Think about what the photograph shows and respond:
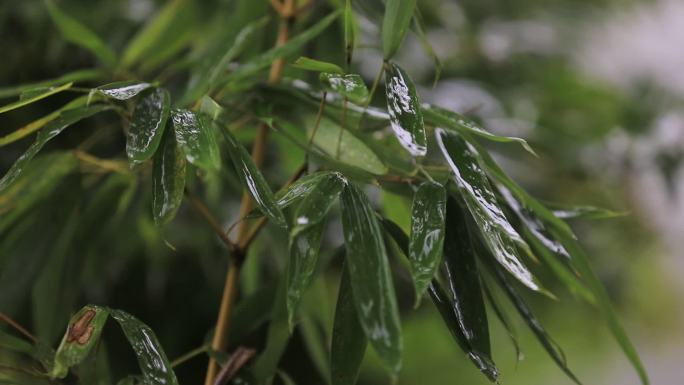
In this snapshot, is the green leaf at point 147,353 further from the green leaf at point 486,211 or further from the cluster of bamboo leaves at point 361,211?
the green leaf at point 486,211

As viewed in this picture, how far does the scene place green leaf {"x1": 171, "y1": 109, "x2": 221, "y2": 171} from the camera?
0.32 metres

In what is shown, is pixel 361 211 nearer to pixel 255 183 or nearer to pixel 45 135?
pixel 255 183

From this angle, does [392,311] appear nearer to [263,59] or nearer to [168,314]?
[263,59]

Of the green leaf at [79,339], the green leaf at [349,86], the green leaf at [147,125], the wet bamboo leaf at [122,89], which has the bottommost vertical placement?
the green leaf at [79,339]

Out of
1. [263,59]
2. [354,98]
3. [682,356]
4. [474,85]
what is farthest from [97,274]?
[682,356]

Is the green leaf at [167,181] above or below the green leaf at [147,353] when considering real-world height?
above

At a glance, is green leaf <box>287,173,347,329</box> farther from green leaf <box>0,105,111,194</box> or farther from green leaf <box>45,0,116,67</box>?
green leaf <box>45,0,116,67</box>

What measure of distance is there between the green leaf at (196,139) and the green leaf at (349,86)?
0.06m

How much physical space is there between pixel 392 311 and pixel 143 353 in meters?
0.13

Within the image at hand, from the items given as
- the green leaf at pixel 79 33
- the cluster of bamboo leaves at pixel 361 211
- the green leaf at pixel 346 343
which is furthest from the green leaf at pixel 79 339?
the green leaf at pixel 79 33

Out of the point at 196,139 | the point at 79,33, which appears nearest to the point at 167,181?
the point at 196,139

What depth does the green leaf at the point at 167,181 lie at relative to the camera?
34cm

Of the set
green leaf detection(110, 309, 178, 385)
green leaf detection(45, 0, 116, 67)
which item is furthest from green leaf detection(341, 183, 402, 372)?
green leaf detection(45, 0, 116, 67)

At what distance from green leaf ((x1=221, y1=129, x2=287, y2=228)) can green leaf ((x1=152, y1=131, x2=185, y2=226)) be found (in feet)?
0.09
